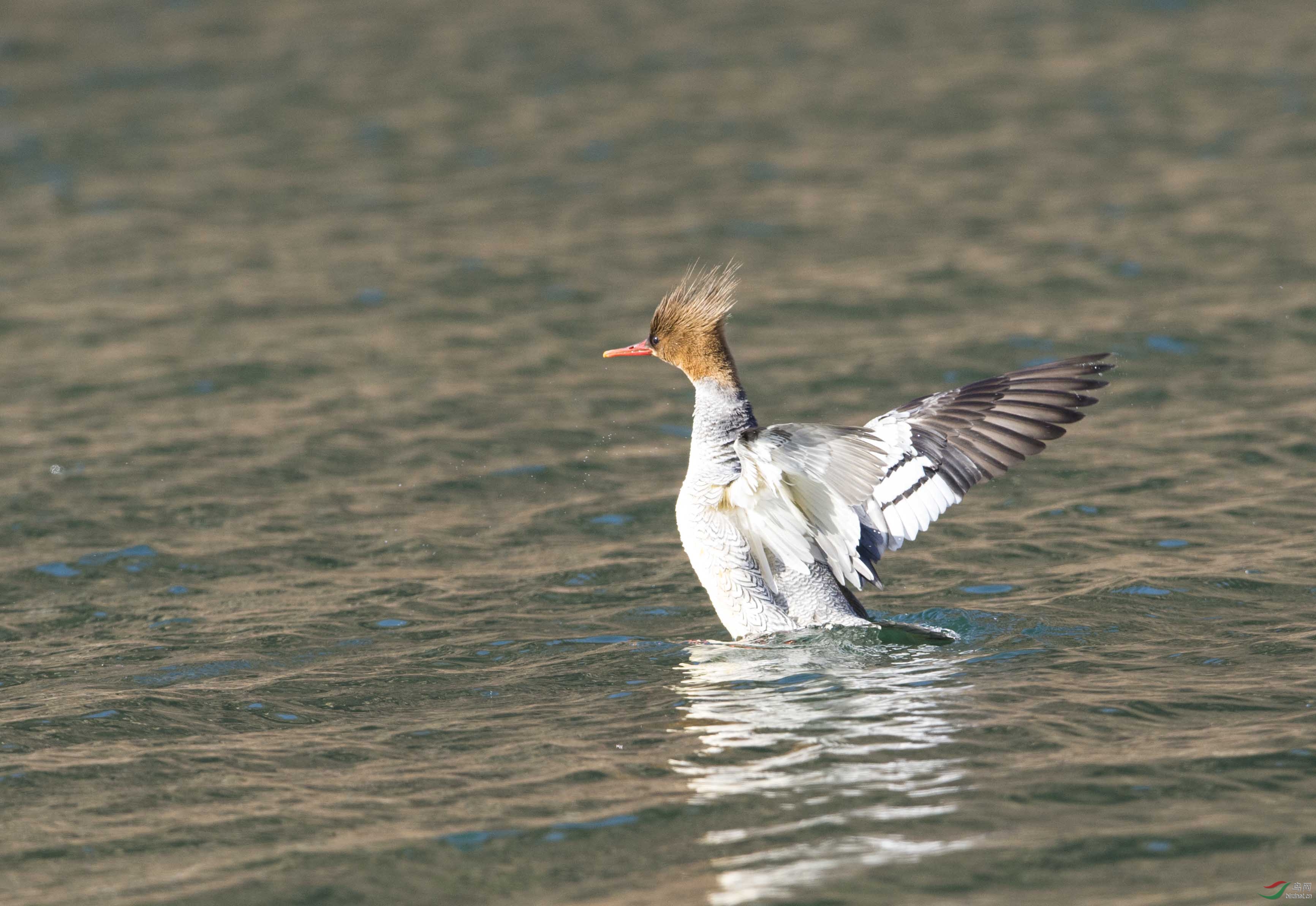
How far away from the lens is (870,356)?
12836 millimetres

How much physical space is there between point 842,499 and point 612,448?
4337 millimetres

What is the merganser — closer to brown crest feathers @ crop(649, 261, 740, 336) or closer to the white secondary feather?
the white secondary feather

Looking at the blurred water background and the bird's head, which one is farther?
the bird's head

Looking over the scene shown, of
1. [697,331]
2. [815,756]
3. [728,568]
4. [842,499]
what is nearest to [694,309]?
[697,331]

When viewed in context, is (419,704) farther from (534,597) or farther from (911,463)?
(911,463)

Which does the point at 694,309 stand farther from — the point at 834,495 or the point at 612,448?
the point at 612,448

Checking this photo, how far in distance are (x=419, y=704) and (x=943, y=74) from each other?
16.3m

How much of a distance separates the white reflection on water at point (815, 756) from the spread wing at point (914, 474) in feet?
1.73

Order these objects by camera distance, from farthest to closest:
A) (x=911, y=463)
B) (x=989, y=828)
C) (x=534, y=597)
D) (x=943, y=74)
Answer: (x=943, y=74)
(x=534, y=597)
(x=911, y=463)
(x=989, y=828)

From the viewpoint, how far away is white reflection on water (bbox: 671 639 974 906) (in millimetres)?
5434

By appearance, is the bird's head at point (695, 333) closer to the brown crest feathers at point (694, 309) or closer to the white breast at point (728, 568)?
the brown crest feathers at point (694, 309)

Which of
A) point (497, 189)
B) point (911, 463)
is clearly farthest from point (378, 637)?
point (497, 189)

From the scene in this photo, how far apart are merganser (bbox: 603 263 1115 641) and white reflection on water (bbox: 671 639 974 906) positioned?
26 centimetres

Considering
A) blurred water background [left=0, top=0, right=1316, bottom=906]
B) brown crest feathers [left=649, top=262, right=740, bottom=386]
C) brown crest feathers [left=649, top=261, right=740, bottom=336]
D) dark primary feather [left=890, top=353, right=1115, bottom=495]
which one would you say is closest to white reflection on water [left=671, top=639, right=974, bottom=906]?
blurred water background [left=0, top=0, right=1316, bottom=906]
